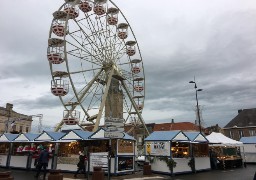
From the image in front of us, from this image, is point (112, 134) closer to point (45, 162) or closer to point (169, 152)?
point (45, 162)

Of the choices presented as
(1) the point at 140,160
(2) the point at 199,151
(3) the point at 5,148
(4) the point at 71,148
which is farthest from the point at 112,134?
(3) the point at 5,148

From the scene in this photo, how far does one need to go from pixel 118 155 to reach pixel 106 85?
13.1m

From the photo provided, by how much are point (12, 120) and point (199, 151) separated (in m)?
50.0

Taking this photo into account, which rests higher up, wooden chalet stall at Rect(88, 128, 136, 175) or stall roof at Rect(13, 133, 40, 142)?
stall roof at Rect(13, 133, 40, 142)

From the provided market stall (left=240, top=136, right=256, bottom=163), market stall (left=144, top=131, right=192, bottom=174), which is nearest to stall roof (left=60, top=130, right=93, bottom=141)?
market stall (left=144, top=131, right=192, bottom=174)

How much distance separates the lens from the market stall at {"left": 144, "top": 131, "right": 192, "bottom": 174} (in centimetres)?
2122

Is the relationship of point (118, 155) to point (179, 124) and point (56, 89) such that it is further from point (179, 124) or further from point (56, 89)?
Answer: point (179, 124)

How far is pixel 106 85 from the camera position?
106 ft

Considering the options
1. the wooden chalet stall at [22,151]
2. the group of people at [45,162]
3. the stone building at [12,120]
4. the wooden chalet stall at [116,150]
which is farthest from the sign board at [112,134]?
the stone building at [12,120]

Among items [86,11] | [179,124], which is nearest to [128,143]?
[86,11]

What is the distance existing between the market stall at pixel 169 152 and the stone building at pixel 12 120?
47706 mm

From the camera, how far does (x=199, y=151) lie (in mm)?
24656

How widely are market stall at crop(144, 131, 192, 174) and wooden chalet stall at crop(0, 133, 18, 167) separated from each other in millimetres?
12807

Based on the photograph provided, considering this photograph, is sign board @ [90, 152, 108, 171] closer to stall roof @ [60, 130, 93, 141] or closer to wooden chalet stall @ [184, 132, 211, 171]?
stall roof @ [60, 130, 93, 141]
